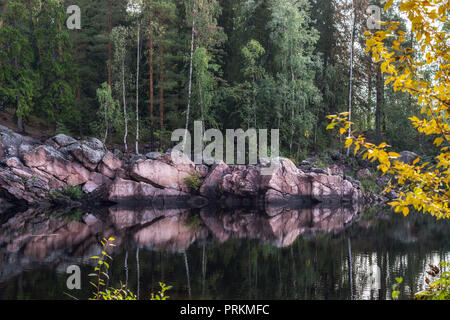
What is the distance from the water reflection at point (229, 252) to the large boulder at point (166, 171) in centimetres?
340

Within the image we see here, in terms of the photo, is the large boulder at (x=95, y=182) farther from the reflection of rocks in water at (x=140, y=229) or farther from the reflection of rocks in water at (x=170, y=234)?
the reflection of rocks in water at (x=170, y=234)

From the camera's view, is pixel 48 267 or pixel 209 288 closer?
pixel 209 288

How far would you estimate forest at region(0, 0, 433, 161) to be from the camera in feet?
84.6

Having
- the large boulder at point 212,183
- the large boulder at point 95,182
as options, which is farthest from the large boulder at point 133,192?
the large boulder at point 212,183

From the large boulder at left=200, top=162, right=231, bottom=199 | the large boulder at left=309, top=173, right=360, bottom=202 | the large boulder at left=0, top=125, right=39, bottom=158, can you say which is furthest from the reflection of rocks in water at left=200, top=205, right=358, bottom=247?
the large boulder at left=0, top=125, right=39, bottom=158

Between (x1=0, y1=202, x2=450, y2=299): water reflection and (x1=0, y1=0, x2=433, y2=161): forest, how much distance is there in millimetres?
9525

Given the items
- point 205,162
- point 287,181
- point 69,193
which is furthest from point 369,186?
point 69,193

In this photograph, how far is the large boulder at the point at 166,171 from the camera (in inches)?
864

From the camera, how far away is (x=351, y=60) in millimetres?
27422

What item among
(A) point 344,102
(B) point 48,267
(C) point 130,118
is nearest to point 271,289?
(B) point 48,267

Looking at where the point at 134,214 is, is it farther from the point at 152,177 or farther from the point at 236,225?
the point at 236,225
